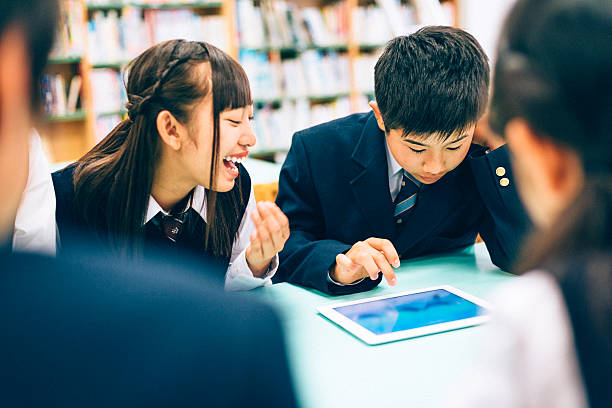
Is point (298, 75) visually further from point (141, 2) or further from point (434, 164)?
point (434, 164)

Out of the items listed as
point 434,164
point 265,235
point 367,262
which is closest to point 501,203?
point 434,164

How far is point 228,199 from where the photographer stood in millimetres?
1421

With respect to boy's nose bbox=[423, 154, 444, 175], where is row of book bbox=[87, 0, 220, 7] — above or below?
above

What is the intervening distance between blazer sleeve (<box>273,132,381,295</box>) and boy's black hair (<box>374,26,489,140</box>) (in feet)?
1.09

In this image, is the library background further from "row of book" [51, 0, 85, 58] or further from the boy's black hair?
the boy's black hair

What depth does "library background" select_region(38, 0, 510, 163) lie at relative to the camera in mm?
3848

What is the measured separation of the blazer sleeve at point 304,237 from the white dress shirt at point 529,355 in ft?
2.91

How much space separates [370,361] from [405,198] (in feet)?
2.35

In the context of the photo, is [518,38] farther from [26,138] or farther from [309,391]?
[309,391]

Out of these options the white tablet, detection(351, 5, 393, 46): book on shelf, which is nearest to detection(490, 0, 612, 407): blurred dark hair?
the white tablet

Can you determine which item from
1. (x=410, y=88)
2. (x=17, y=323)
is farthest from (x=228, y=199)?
(x=17, y=323)

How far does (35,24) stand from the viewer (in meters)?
0.41

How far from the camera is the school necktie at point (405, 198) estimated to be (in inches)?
61.9

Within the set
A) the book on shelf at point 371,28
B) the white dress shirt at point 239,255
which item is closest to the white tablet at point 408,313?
the white dress shirt at point 239,255
